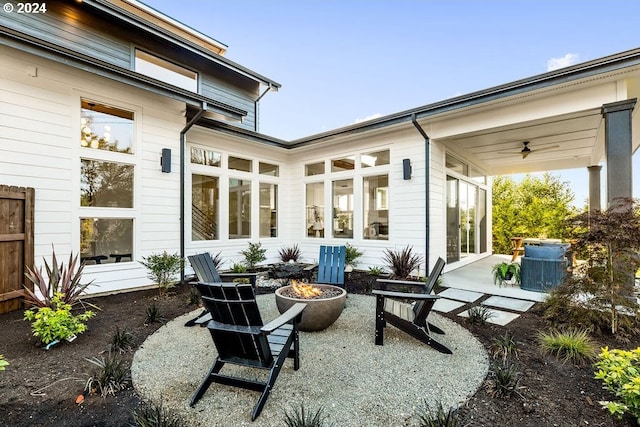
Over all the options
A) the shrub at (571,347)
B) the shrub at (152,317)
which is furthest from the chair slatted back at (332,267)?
the shrub at (571,347)

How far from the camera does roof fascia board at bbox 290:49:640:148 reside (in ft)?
13.4

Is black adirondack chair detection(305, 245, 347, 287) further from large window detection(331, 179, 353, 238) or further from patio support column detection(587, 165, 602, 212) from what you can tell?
patio support column detection(587, 165, 602, 212)

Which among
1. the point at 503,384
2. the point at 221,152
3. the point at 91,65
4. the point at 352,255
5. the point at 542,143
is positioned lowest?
the point at 503,384

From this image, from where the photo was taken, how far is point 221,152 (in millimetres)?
7320

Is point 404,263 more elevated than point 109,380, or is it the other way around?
point 404,263

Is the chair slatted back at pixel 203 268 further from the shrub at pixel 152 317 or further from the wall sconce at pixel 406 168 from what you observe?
the wall sconce at pixel 406 168

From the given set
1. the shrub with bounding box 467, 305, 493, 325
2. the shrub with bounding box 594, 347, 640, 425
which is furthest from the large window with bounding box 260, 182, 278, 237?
the shrub with bounding box 594, 347, 640, 425

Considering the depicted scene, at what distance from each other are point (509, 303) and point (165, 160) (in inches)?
259

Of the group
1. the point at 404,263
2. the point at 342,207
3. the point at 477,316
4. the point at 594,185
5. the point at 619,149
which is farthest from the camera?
the point at 594,185

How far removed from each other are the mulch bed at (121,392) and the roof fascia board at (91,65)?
3635mm

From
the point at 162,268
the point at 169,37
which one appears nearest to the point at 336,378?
the point at 162,268

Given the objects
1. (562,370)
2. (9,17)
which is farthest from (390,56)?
(562,370)

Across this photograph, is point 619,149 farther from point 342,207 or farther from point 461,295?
point 342,207

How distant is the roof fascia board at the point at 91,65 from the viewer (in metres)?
4.05
